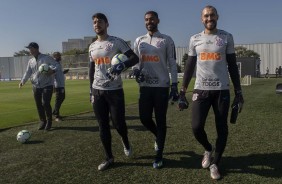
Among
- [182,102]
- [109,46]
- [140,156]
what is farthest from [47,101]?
[182,102]

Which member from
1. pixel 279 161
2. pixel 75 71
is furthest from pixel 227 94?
pixel 75 71

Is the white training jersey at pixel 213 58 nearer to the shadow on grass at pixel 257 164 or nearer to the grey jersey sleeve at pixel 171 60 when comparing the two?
the grey jersey sleeve at pixel 171 60

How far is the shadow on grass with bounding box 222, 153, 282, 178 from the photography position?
16.6 feet

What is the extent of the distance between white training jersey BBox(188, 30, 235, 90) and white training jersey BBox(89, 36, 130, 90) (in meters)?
1.28

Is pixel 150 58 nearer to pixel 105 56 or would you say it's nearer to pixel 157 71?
pixel 157 71

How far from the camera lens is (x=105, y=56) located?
219 inches

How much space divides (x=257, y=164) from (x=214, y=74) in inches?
65.7

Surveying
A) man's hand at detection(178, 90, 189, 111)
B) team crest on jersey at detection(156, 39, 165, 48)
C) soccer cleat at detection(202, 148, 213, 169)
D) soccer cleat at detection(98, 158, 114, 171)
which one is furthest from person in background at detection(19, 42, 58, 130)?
soccer cleat at detection(202, 148, 213, 169)

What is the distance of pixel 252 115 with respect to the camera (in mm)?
10711

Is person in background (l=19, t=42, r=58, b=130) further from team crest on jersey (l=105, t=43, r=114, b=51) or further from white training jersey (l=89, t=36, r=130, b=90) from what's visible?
team crest on jersey (l=105, t=43, r=114, b=51)

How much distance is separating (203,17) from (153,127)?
216cm

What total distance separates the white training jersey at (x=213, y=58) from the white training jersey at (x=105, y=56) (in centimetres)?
128

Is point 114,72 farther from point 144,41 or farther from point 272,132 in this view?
point 272,132

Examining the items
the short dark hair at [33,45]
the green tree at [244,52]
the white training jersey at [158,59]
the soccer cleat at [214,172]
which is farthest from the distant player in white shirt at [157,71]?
the green tree at [244,52]
